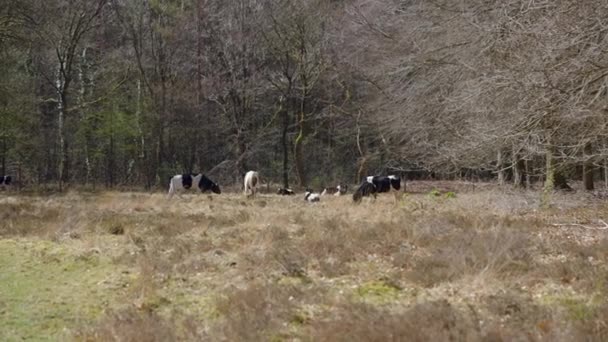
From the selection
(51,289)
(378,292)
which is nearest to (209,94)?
(51,289)

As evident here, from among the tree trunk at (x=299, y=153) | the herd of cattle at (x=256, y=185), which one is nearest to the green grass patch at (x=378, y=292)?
the herd of cattle at (x=256, y=185)

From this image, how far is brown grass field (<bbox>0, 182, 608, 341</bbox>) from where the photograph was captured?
5.88m

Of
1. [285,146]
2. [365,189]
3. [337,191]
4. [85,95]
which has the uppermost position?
[85,95]

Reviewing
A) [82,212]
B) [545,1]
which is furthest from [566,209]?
[82,212]

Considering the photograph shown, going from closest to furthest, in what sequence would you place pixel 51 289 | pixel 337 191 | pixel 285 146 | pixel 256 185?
pixel 51 289 → pixel 256 185 → pixel 337 191 → pixel 285 146

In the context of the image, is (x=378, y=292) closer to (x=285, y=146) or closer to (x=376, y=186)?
(x=376, y=186)

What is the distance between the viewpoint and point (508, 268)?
8023 mm

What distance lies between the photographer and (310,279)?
8.40m

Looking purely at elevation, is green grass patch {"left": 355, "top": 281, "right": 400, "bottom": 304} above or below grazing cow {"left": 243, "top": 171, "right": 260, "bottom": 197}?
below

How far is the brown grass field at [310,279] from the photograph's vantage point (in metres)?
5.88

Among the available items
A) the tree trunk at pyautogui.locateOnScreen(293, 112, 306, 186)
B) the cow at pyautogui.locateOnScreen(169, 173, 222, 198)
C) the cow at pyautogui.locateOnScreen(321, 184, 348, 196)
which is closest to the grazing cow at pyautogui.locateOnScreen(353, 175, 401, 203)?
the cow at pyautogui.locateOnScreen(321, 184, 348, 196)

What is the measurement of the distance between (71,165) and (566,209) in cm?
2805

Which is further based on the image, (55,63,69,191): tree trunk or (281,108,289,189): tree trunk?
(281,108,289,189): tree trunk

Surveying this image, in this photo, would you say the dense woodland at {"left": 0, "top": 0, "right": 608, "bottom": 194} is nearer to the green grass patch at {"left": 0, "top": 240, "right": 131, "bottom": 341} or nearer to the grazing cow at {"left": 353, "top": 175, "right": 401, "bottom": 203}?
the grazing cow at {"left": 353, "top": 175, "right": 401, "bottom": 203}
